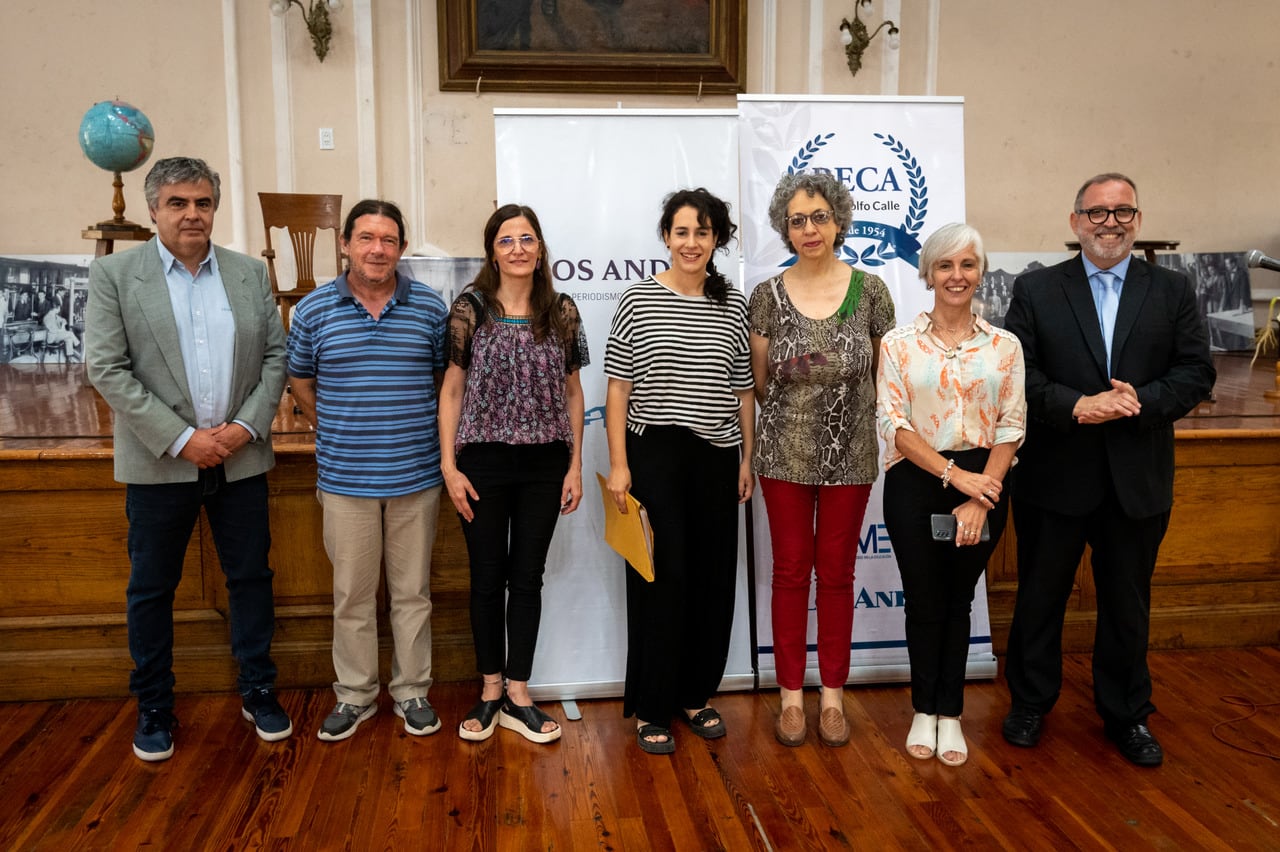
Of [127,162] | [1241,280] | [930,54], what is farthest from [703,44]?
[1241,280]

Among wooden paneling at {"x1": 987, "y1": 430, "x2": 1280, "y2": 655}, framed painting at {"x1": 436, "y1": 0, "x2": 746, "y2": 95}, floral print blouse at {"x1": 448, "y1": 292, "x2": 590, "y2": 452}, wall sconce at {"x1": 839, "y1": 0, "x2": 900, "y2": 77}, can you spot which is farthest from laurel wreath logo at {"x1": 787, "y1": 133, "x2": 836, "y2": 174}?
wall sconce at {"x1": 839, "y1": 0, "x2": 900, "y2": 77}

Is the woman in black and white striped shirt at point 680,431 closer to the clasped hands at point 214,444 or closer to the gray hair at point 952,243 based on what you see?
the gray hair at point 952,243

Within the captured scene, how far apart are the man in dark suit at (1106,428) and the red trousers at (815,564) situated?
49cm

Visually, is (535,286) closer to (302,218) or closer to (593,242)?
(593,242)

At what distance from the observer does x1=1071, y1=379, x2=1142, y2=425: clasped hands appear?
237cm

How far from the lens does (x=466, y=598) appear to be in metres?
3.16

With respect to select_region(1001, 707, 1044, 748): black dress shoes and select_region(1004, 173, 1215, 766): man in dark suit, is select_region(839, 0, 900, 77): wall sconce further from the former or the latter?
select_region(1001, 707, 1044, 748): black dress shoes

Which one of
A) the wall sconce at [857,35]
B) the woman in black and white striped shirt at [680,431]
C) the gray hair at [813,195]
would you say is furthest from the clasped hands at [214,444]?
the wall sconce at [857,35]

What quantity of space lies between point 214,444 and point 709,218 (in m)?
1.37

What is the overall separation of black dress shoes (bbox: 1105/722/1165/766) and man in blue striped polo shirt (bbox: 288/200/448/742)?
185 centimetres

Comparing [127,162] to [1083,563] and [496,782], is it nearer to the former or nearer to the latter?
[496,782]

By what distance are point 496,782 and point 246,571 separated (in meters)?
0.88

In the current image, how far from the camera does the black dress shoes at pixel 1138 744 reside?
2545mm

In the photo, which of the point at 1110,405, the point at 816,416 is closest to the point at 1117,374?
the point at 1110,405
